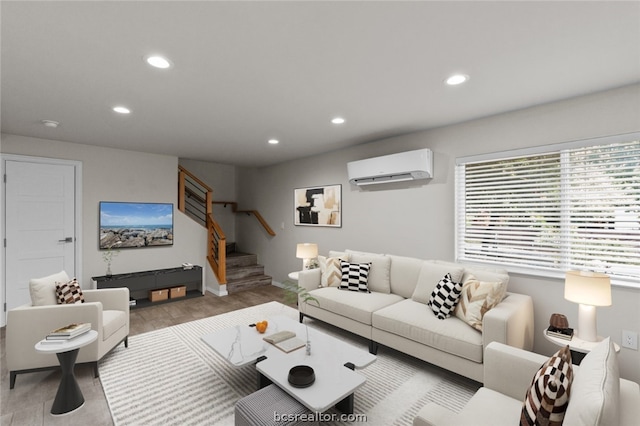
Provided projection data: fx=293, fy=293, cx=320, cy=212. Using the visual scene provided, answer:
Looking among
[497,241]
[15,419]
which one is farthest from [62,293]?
[497,241]

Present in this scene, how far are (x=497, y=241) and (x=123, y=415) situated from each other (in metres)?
3.65

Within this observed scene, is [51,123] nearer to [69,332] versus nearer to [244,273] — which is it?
[69,332]

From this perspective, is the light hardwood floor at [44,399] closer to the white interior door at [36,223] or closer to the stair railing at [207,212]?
the white interior door at [36,223]

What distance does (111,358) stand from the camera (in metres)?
2.91

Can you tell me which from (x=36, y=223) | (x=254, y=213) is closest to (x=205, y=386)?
(x=36, y=223)

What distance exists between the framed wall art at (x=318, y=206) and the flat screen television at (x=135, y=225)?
2.30m

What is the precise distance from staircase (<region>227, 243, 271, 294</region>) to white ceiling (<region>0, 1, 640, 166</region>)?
10.6 ft

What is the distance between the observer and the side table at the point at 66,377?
6.93 feet

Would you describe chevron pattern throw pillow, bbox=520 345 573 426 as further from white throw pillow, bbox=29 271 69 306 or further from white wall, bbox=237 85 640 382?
white throw pillow, bbox=29 271 69 306

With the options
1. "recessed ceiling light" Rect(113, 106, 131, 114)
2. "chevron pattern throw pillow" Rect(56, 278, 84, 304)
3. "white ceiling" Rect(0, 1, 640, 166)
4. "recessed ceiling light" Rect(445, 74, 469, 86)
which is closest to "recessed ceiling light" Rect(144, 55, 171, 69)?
"white ceiling" Rect(0, 1, 640, 166)

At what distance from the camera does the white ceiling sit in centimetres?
152

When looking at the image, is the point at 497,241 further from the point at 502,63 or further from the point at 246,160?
the point at 246,160

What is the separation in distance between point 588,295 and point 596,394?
1.61 m

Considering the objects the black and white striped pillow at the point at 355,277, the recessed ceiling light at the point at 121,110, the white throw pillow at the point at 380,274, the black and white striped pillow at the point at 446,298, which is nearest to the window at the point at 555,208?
the black and white striped pillow at the point at 446,298
